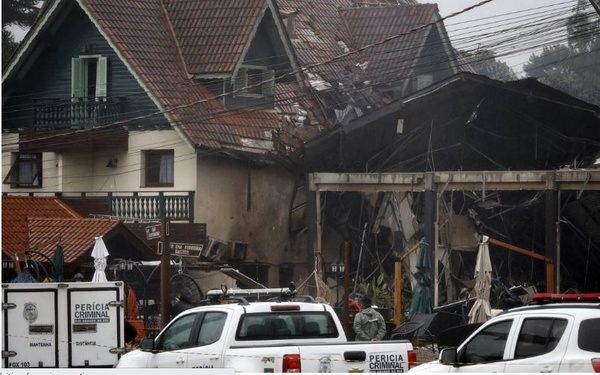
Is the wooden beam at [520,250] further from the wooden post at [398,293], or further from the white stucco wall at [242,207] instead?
the white stucco wall at [242,207]

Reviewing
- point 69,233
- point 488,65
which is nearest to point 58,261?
point 69,233

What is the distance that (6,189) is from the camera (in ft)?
58.9

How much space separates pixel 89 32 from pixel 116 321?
12.1 feet

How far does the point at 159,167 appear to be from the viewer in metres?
18.9

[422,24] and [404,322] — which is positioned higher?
[422,24]

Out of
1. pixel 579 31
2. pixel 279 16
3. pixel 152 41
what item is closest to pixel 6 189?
pixel 152 41

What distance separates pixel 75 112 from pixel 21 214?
4.69ft

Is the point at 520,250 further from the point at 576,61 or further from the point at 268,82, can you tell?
the point at 268,82

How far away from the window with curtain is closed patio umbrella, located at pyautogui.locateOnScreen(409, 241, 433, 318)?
10.8 ft

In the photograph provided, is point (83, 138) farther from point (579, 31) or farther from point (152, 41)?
point (579, 31)

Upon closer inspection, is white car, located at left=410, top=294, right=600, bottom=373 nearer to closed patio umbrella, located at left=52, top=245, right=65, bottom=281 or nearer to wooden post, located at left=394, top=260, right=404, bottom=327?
wooden post, located at left=394, top=260, right=404, bottom=327

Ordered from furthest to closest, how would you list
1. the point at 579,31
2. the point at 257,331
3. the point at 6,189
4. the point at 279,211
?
1. the point at 279,211
2. the point at 6,189
3. the point at 579,31
4. the point at 257,331

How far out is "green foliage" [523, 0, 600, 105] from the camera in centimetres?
1667

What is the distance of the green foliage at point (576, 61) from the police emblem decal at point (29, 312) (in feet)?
20.5
